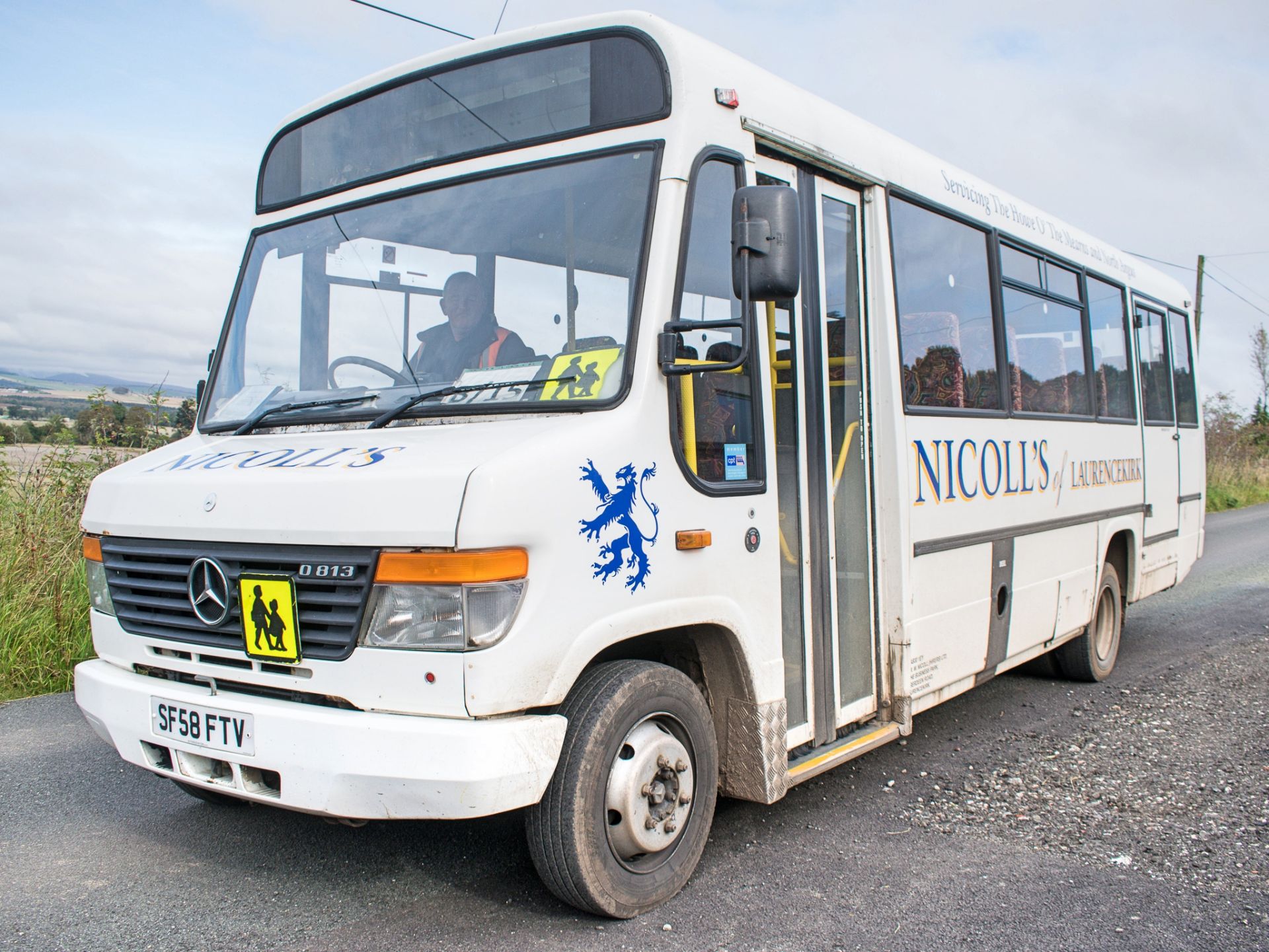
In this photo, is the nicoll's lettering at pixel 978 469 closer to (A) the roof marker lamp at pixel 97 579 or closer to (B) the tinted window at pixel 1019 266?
(B) the tinted window at pixel 1019 266

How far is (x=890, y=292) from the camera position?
4.61 meters

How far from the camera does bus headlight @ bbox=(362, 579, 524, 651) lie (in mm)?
2777

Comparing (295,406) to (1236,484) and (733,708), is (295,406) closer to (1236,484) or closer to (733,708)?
(733,708)

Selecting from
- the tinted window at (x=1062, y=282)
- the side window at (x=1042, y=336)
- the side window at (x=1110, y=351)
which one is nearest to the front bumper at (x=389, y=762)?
the side window at (x=1042, y=336)

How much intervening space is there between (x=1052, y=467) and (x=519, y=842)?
3753 millimetres

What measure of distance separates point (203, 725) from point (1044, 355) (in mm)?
4961

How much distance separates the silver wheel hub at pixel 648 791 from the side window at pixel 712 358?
34.5 inches

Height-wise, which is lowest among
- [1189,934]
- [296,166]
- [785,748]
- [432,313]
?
[1189,934]

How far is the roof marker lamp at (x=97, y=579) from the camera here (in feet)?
11.8

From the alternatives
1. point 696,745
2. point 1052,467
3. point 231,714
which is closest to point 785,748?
point 696,745

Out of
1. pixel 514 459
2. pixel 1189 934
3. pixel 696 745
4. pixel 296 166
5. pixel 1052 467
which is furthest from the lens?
pixel 1052 467

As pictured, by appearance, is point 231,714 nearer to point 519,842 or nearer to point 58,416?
point 519,842

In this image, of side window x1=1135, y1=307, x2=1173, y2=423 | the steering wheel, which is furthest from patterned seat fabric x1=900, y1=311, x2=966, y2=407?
side window x1=1135, y1=307, x2=1173, y2=423

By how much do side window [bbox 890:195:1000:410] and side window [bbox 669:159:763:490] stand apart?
125 cm
